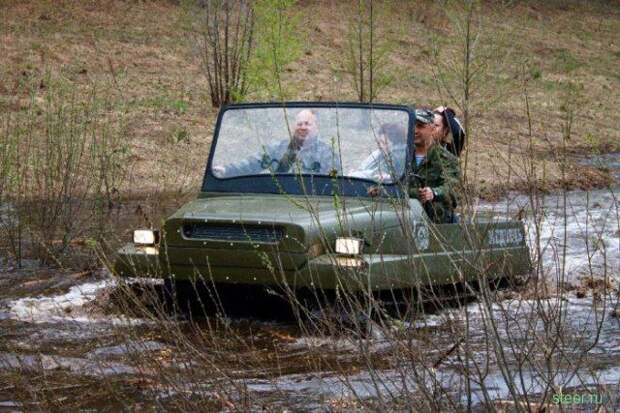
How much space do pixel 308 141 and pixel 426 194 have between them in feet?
3.14

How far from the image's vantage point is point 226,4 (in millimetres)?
20844

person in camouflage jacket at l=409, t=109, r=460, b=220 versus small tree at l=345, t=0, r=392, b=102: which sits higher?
person in camouflage jacket at l=409, t=109, r=460, b=220

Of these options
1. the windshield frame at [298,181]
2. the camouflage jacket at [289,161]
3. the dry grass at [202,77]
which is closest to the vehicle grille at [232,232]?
the windshield frame at [298,181]

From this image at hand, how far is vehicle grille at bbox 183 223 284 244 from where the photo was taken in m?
8.36

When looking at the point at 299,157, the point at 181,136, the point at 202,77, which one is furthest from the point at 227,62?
the point at 299,157

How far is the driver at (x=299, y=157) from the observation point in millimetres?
9453

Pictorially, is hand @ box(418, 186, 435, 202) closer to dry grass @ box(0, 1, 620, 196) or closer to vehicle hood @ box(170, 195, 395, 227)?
vehicle hood @ box(170, 195, 395, 227)

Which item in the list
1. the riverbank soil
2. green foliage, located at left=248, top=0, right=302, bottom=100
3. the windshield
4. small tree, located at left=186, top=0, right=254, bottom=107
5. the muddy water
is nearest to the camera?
the muddy water

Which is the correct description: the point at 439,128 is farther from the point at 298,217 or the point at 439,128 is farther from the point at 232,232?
the point at 232,232

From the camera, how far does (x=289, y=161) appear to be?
375 inches

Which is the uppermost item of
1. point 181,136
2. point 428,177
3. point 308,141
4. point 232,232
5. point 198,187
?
point 308,141

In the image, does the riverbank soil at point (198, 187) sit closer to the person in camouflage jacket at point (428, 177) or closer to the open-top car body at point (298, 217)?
the open-top car body at point (298, 217)

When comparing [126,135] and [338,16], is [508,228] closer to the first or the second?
[126,135]

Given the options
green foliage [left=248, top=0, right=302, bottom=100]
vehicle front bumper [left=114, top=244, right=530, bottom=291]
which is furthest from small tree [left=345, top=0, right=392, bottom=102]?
vehicle front bumper [left=114, top=244, right=530, bottom=291]
